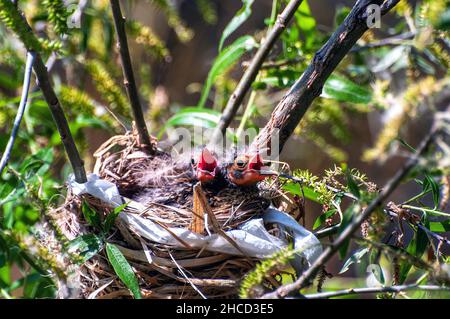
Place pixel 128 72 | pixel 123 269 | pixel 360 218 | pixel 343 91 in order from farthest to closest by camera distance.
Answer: pixel 343 91
pixel 128 72
pixel 123 269
pixel 360 218

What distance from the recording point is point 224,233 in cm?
121

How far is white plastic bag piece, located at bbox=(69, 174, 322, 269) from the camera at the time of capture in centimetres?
122

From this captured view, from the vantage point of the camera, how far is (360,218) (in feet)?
2.63

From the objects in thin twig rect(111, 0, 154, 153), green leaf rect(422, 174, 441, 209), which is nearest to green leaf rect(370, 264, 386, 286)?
green leaf rect(422, 174, 441, 209)

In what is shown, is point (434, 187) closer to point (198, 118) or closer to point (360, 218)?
point (360, 218)

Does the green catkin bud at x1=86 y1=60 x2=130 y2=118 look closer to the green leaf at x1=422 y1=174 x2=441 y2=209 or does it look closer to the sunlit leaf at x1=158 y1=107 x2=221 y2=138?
the sunlit leaf at x1=158 y1=107 x2=221 y2=138

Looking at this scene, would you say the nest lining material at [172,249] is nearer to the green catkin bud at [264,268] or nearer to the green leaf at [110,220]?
the green leaf at [110,220]

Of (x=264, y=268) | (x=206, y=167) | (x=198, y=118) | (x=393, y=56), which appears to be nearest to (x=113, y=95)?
(x=198, y=118)

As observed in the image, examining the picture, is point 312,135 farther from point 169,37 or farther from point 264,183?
point 169,37

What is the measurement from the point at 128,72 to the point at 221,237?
1.52 ft

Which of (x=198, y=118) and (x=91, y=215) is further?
(x=198, y=118)

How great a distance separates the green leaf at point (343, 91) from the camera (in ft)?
5.13

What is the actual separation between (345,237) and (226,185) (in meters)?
0.71
